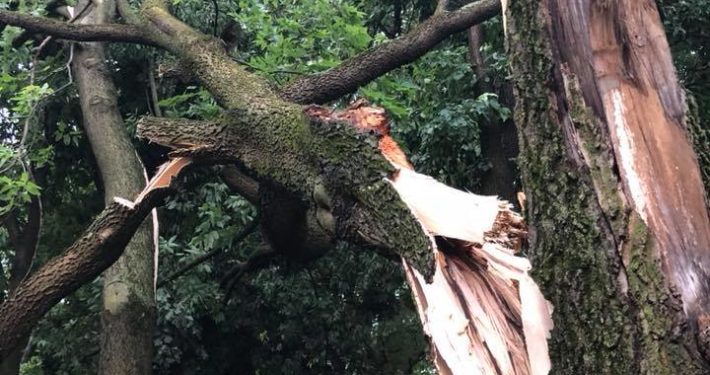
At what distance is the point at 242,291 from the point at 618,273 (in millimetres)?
5186

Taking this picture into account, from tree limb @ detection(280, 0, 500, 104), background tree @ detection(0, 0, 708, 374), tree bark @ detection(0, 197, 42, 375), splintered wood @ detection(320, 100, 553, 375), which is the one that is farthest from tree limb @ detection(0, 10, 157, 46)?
tree bark @ detection(0, 197, 42, 375)

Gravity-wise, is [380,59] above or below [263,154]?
above

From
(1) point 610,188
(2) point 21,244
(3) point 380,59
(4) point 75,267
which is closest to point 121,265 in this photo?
(4) point 75,267

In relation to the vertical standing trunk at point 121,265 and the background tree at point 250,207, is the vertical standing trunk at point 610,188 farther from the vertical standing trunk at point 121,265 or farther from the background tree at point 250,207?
the vertical standing trunk at point 121,265

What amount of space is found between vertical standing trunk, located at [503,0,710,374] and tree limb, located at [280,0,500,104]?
79.1 inches

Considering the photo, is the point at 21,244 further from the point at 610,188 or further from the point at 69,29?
the point at 610,188

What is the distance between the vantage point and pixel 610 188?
1.53 meters

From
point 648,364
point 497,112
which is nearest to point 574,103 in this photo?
point 648,364

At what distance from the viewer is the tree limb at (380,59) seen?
3.62 m

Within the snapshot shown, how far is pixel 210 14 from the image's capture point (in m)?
5.95

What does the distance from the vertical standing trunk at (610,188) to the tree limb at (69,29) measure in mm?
2992

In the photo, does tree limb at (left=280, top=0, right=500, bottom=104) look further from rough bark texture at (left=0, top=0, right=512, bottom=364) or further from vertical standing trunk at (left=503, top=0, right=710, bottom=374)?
vertical standing trunk at (left=503, top=0, right=710, bottom=374)

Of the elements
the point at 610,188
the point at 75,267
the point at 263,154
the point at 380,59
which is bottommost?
the point at 610,188

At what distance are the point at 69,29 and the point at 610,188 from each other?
3.47 meters
